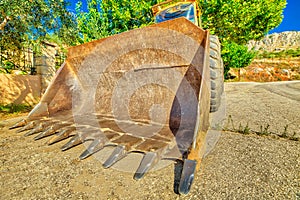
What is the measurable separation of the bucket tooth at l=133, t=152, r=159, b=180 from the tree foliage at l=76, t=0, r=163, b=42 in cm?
756

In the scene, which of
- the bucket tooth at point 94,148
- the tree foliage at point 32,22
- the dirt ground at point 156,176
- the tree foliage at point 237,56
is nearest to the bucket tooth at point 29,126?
the dirt ground at point 156,176

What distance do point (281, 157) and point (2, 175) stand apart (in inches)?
96.7

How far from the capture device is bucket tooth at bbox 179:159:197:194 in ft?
3.64

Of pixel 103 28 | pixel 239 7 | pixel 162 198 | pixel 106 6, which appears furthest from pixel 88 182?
pixel 239 7

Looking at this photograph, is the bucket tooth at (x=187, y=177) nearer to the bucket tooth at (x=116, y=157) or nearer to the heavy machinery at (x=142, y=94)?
the heavy machinery at (x=142, y=94)

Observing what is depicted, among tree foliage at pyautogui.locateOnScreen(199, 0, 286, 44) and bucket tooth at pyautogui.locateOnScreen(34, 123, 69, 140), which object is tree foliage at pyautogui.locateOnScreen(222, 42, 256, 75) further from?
bucket tooth at pyautogui.locateOnScreen(34, 123, 69, 140)

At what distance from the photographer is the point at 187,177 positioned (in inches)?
45.8

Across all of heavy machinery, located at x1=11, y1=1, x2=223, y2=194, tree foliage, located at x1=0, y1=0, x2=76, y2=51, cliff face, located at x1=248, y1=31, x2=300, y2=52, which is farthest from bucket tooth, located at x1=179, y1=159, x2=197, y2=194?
cliff face, located at x1=248, y1=31, x2=300, y2=52

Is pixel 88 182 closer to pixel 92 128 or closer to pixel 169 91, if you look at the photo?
pixel 92 128

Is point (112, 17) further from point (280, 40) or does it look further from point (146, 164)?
point (280, 40)

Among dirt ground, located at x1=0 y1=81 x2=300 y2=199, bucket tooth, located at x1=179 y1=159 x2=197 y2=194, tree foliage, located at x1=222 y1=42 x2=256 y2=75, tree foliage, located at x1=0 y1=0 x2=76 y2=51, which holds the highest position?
tree foliage, located at x1=222 y1=42 x2=256 y2=75

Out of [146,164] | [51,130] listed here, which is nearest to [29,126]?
[51,130]

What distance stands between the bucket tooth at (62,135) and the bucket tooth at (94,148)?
479 mm

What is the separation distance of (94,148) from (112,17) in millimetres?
8194
